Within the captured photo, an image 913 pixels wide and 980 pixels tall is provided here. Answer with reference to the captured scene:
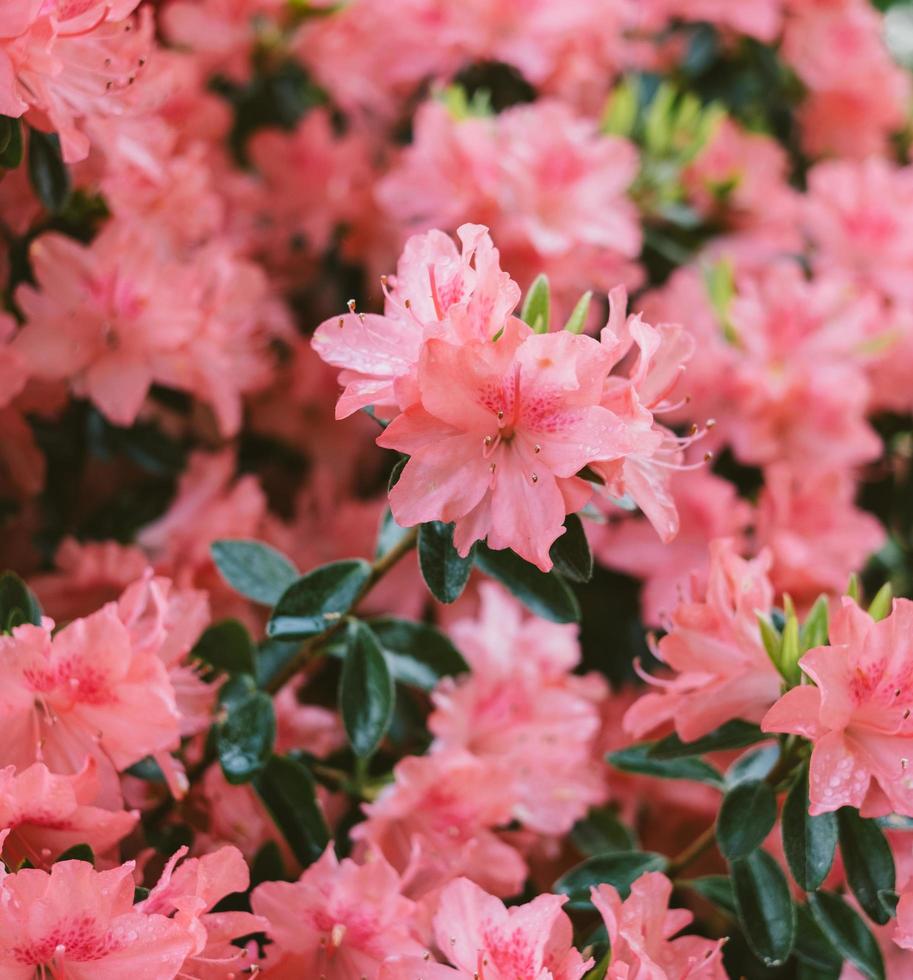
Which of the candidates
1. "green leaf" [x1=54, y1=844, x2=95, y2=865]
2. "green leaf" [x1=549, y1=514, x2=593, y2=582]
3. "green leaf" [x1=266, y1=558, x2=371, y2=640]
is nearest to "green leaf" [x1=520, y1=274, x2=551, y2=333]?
"green leaf" [x1=549, y1=514, x2=593, y2=582]

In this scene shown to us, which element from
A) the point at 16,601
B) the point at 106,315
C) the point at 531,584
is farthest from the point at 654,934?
the point at 106,315

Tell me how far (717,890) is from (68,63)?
78 centimetres

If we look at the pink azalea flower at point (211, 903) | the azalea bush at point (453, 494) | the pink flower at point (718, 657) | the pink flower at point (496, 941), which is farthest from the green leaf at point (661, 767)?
the pink azalea flower at point (211, 903)

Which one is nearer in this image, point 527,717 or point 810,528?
point 527,717

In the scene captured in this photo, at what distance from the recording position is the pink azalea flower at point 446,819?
3.12ft

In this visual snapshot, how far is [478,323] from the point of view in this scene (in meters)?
0.75

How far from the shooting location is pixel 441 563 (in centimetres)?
82

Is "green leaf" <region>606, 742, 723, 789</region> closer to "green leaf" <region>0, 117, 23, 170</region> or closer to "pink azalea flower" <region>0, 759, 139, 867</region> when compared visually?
"pink azalea flower" <region>0, 759, 139, 867</region>

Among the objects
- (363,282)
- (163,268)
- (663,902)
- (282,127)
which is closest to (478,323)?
(663,902)

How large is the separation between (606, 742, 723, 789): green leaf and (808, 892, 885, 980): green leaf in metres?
0.12

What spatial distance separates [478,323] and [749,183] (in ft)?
3.10

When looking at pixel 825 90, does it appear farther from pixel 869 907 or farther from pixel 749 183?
pixel 869 907

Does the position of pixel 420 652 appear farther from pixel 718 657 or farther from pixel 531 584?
pixel 718 657

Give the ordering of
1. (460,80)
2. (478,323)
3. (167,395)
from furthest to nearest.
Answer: (460,80), (167,395), (478,323)
